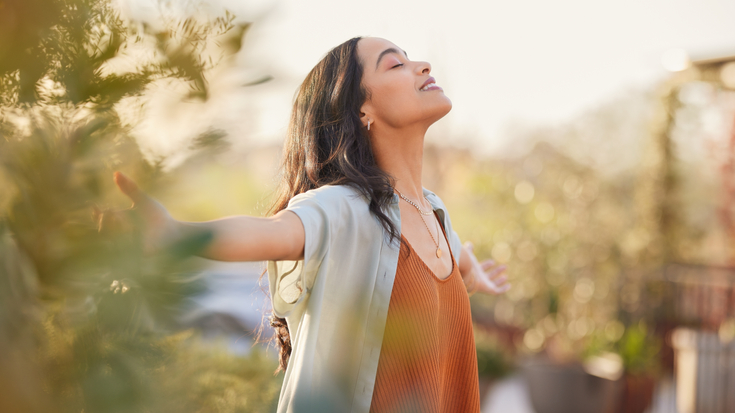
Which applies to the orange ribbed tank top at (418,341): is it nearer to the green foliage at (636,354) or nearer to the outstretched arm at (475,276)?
the outstretched arm at (475,276)

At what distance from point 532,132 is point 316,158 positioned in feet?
46.2

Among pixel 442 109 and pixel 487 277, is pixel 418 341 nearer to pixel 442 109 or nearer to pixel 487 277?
pixel 442 109

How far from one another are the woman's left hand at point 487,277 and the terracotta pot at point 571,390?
8.62ft

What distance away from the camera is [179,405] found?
50 cm

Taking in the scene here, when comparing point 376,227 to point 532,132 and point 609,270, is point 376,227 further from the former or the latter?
point 532,132

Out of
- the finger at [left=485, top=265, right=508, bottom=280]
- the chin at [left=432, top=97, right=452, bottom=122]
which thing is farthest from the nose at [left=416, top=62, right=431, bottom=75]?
the finger at [left=485, top=265, right=508, bottom=280]

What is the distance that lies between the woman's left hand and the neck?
0.51 meters

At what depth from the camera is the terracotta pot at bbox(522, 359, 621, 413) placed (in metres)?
4.32

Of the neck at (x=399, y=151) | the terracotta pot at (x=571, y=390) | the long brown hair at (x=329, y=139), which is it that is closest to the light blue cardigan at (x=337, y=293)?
the long brown hair at (x=329, y=139)

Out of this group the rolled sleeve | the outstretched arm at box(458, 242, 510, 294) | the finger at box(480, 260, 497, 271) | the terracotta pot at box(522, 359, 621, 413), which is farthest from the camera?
the terracotta pot at box(522, 359, 621, 413)

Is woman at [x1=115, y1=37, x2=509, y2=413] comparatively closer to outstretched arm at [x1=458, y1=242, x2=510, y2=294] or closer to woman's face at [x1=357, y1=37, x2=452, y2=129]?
woman's face at [x1=357, y1=37, x2=452, y2=129]

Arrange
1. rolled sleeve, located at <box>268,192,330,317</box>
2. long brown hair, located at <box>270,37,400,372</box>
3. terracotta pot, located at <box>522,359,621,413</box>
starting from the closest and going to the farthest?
1. rolled sleeve, located at <box>268,192,330,317</box>
2. long brown hair, located at <box>270,37,400,372</box>
3. terracotta pot, located at <box>522,359,621,413</box>

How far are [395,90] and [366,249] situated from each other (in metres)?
0.50

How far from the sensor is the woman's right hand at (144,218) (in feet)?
1.33
